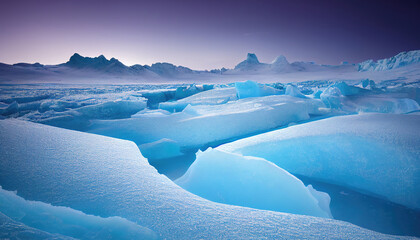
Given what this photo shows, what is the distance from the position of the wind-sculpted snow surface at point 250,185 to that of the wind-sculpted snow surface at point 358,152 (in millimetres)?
616

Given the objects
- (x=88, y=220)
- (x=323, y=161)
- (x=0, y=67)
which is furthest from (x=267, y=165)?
(x=0, y=67)

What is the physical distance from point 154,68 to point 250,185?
50.2 meters

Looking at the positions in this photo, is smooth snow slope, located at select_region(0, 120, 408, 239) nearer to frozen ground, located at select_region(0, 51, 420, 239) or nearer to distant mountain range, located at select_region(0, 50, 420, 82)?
frozen ground, located at select_region(0, 51, 420, 239)

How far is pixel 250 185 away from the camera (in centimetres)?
173

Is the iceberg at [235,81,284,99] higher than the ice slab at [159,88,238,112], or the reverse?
the iceberg at [235,81,284,99]

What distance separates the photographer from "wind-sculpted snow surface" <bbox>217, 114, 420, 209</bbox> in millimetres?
1902

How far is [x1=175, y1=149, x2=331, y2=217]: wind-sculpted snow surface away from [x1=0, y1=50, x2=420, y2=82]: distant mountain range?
27140 mm

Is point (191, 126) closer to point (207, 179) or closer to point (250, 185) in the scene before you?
point (207, 179)

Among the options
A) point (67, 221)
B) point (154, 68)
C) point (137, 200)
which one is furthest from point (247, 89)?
point (154, 68)

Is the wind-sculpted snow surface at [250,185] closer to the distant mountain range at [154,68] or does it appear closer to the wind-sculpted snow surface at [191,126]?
the wind-sculpted snow surface at [191,126]

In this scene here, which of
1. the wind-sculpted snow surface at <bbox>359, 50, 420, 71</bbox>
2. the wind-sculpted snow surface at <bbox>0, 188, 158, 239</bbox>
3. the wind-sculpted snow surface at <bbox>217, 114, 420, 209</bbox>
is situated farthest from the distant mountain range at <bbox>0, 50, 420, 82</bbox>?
the wind-sculpted snow surface at <bbox>0, 188, 158, 239</bbox>

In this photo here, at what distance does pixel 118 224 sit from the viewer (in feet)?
2.67

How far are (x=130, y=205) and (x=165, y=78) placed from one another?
4864 centimetres

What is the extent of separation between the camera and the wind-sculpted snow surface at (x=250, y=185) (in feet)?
5.18
